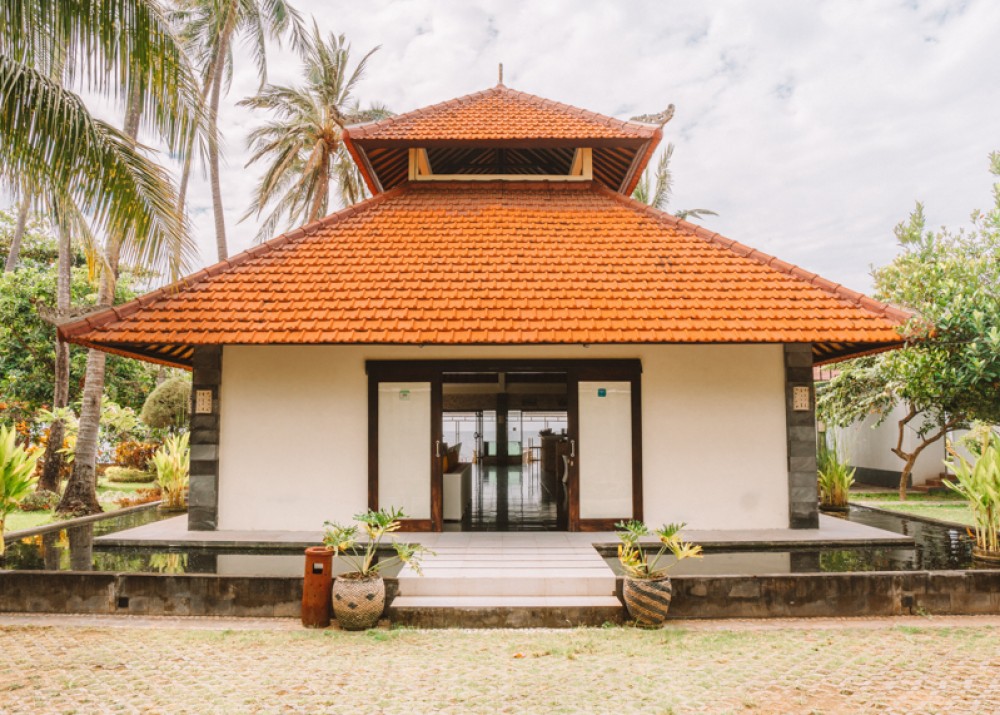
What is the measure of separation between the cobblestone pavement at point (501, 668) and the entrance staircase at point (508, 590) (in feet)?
0.60

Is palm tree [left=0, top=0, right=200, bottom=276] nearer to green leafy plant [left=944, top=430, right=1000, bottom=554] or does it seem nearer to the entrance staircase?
the entrance staircase

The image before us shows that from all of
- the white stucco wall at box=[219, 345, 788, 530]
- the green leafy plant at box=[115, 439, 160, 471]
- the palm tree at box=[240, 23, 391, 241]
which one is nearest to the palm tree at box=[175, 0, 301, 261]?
the palm tree at box=[240, 23, 391, 241]

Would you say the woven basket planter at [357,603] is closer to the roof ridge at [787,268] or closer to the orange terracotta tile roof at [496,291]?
the orange terracotta tile roof at [496,291]

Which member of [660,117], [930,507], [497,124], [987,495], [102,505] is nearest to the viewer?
[987,495]

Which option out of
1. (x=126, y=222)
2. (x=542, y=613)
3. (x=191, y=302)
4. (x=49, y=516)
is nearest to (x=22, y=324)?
(x=49, y=516)

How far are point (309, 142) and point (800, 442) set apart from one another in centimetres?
1652

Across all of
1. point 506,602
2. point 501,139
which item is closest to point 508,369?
point 506,602

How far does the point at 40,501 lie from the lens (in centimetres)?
1310

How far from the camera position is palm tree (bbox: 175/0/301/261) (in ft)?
54.6

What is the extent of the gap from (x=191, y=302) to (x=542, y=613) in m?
5.91

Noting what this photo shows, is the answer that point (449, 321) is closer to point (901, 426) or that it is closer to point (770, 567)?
point (770, 567)

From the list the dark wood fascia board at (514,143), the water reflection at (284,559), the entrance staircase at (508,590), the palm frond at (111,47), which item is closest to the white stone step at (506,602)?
the entrance staircase at (508,590)

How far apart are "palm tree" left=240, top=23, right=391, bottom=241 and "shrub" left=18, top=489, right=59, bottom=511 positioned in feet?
30.8

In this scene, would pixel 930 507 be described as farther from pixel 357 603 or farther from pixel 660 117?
Answer: pixel 357 603
